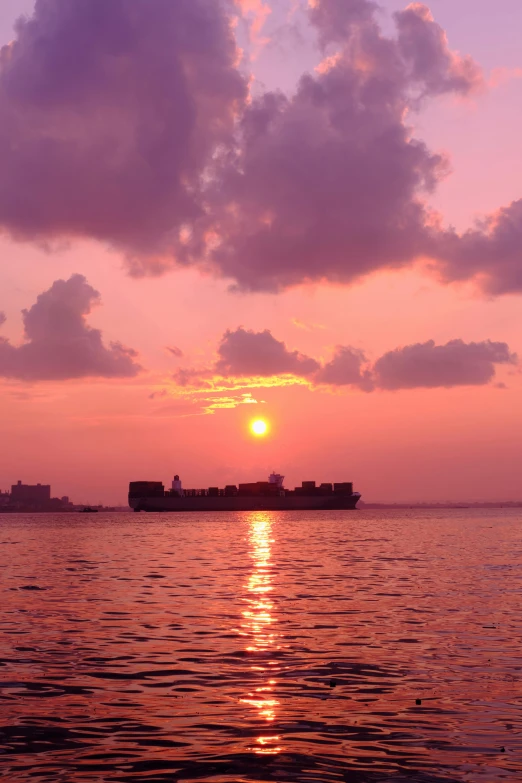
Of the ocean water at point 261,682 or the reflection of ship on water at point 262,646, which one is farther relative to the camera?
the reflection of ship on water at point 262,646

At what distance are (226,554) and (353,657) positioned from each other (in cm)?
5170

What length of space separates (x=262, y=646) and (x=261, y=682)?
5.34 meters

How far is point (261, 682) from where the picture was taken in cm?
2112

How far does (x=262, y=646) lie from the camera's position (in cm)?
2642

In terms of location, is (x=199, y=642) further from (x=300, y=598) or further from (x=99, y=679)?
(x=300, y=598)

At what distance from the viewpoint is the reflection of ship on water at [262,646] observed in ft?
53.6

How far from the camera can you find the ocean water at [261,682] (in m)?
14.6

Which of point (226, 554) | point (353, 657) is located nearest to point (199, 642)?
point (353, 657)

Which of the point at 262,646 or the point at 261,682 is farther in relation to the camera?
the point at 262,646

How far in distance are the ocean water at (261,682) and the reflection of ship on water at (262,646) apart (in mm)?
70

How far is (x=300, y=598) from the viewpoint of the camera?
1545 inches

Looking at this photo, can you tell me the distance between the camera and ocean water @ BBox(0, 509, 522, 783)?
47.9 feet

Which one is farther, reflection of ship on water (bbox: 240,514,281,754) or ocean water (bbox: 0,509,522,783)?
reflection of ship on water (bbox: 240,514,281,754)

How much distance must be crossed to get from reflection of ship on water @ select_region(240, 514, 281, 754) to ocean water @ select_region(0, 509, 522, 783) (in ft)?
0.23
